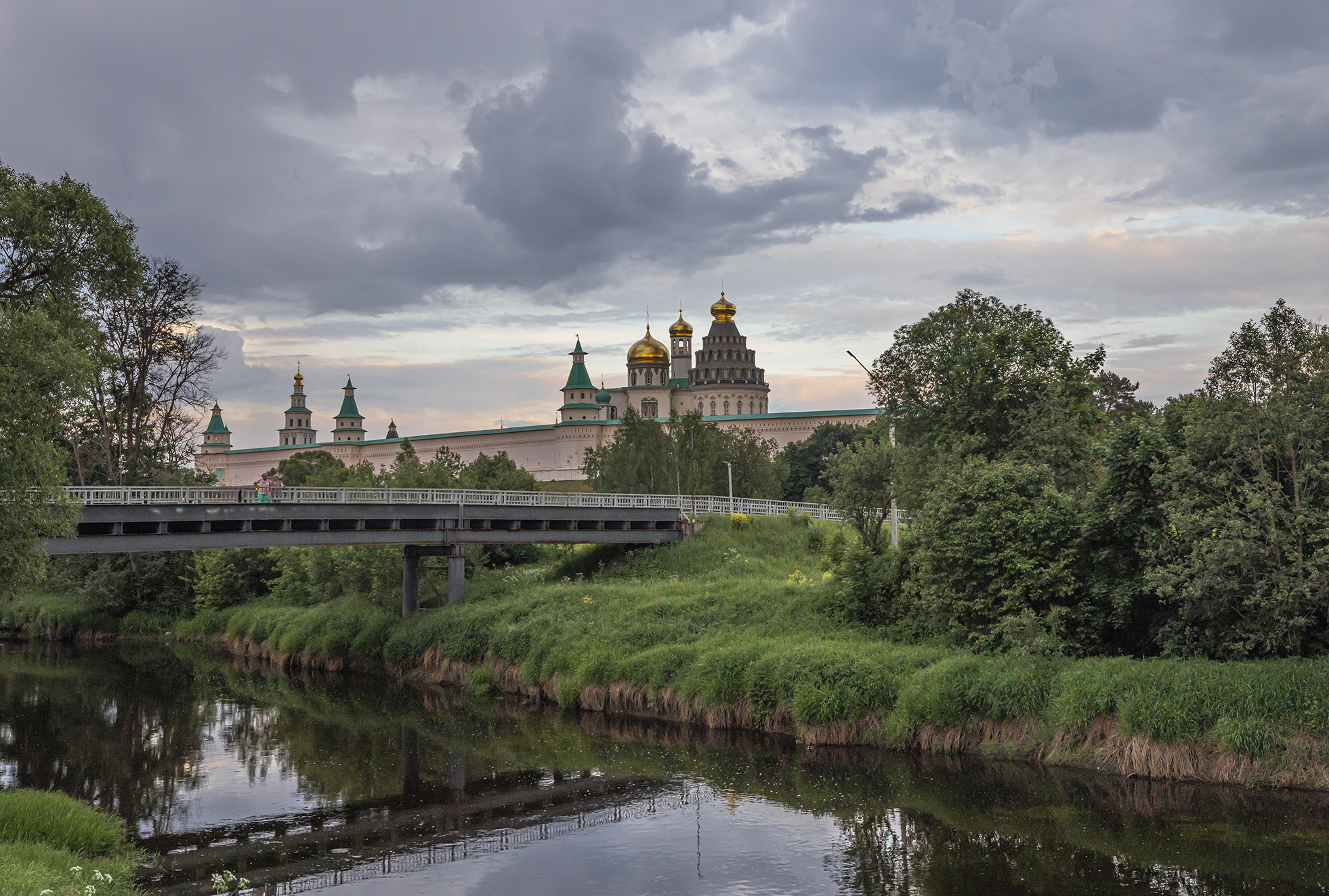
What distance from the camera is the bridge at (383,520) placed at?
29.9 meters

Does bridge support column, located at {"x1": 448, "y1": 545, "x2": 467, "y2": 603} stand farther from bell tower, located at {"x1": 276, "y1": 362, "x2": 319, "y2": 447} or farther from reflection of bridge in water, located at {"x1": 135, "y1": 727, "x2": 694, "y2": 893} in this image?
bell tower, located at {"x1": 276, "y1": 362, "x2": 319, "y2": 447}

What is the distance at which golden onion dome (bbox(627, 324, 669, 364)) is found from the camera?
131 metres

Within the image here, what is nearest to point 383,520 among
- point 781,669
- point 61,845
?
point 781,669

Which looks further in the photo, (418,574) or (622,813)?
(418,574)

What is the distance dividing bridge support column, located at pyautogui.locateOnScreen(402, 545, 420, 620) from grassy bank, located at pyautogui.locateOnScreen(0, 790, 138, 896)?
21492mm

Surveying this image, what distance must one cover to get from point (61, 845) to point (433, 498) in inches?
943

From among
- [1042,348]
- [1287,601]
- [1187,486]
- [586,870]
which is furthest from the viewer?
[1042,348]

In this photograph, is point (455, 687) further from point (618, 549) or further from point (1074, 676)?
point (1074, 676)

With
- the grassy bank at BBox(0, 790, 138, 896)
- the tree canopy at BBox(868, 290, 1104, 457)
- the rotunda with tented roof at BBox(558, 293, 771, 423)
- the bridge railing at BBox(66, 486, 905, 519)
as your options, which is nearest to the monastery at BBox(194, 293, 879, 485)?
the rotunda with tented roof at BBox(558, 293, 771, 423)

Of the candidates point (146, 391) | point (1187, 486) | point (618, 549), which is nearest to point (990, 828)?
point (1187, 486)

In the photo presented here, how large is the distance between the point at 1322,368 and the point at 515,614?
22.9 m

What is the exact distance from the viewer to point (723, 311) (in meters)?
134

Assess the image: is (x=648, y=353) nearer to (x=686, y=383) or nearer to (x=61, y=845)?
(x=686, y=383)

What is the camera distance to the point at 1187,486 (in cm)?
2073
